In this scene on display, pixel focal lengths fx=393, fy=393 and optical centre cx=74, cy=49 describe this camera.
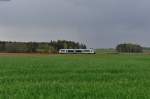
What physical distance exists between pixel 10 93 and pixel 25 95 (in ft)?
3.34

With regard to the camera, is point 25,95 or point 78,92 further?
point 78,92

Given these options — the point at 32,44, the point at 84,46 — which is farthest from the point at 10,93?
the point at 84,46

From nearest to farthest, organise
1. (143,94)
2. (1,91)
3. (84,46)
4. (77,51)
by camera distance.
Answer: (143,94) < (1,91) < (77,51) < (84,46)

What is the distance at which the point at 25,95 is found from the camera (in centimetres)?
1093

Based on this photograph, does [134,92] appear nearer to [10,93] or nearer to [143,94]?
[143,94]

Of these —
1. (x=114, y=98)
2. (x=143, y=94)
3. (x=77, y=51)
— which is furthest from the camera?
(x=77, y=51)

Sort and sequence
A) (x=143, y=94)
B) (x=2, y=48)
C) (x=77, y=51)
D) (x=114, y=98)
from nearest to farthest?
1. (x=114, y=98)
2. (x=143, y=94)
3. (x=77, y=51)
4. (x=2, y=48)

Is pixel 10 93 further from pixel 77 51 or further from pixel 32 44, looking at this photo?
pixel 32 44

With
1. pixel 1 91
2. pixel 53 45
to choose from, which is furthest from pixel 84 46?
pixel 1 91

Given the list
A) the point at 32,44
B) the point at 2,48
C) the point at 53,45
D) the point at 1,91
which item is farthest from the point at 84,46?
the point at 1,91

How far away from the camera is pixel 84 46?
14775cm

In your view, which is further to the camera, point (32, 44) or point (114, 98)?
point (32, 44)

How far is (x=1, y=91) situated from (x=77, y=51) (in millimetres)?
112919

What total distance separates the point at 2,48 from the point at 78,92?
12485 cm
